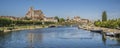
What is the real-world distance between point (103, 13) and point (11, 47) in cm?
9392

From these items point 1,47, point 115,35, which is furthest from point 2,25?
point 1,47

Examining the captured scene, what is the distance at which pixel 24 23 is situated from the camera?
122 m

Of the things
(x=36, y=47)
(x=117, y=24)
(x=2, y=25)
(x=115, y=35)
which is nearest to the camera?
(x=36, y=47)

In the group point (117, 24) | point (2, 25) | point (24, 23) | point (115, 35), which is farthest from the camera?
point (24, 23)

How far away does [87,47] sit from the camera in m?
36.3

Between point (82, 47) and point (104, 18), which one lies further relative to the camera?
point (104, 18)

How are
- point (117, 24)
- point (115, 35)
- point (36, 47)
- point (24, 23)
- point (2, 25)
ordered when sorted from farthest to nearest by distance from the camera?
point (24, 23) < point (2, 25) < point (117, 24) < point (115, 35) < point (36, 47)

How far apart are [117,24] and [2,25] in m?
36.9

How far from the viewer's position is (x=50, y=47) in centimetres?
3609

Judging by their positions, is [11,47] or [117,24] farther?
[117,24]

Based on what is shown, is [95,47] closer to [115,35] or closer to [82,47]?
[82,47]

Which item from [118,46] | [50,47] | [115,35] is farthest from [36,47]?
[115,35]

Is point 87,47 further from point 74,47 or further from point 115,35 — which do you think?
point 115,35

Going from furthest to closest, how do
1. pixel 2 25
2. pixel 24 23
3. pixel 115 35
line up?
pixel 24 23, pixel 2 25, pixel 115 35
